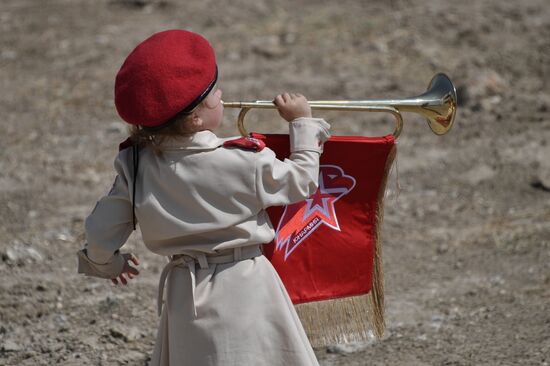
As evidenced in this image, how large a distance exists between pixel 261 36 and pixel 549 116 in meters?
2.98

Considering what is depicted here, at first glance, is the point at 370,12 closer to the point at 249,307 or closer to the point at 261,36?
the point at 261,36

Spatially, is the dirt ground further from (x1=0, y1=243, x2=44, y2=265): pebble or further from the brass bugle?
the brass bugle

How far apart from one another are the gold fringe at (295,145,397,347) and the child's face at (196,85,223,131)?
0.71 m

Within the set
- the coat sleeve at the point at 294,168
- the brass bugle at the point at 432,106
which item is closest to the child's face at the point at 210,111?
the coat sleeve at the point at 294,168

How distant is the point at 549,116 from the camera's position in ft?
22.8

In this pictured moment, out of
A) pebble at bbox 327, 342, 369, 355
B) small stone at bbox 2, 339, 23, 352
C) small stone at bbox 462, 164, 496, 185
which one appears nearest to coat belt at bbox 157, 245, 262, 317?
pebble at bbox 327, 342, 369, 355

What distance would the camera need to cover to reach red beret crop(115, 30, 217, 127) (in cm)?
253

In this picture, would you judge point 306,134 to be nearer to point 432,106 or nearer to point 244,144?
point 244,144

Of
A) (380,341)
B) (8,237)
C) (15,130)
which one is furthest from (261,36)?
(380,341)

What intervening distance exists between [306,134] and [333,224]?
1.64 ft

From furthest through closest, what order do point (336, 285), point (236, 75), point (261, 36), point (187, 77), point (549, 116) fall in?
point (261, 36)
point (236, 75)
point (549, 116)
point (336, 285)
point (187, 77)

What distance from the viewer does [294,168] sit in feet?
8.70

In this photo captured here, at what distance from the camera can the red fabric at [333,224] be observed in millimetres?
3039

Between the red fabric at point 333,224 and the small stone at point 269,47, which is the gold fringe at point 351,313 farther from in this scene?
the small stone at point 269,47
